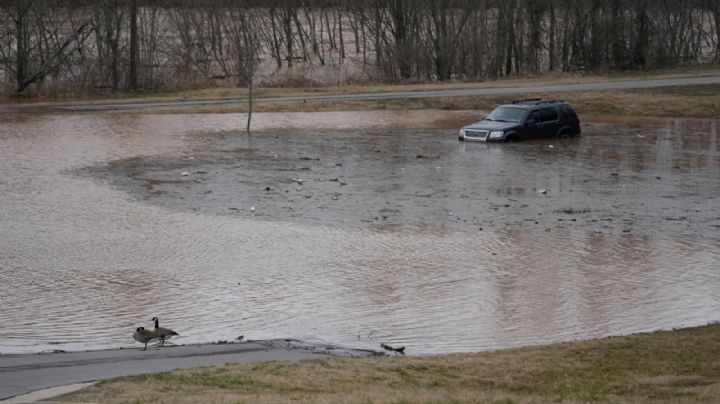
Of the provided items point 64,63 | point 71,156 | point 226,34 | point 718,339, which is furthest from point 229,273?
point 226,34

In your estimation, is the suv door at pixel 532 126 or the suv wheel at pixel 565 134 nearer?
the suv door at pixel 532 126

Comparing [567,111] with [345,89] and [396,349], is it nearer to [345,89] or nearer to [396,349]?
[345,89]

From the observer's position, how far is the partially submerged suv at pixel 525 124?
129 ft

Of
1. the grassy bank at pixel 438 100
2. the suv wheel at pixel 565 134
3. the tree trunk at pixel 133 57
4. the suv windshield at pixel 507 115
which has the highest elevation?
the tree trunk at pixel 133 57

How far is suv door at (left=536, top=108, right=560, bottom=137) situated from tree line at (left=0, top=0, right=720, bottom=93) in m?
21.9

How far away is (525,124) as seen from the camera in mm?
39844

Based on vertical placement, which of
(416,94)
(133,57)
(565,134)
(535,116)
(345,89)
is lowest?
(565,134)

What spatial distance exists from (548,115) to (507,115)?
4.80 feet

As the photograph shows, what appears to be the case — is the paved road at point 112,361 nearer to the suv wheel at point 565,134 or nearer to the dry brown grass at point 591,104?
the suv wheel at point 565,134

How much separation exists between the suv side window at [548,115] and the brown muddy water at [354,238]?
157 centimetres

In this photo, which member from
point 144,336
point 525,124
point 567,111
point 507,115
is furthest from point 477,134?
point 144,336

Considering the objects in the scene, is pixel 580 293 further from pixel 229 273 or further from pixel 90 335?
pixel 90 335

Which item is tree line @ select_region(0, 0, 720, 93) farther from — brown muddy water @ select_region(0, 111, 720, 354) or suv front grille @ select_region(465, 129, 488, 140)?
suv front grille @ select_region(465, 129, 488, 140)

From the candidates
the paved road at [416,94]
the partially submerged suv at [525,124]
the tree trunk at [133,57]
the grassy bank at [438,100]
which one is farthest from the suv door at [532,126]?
the tree trunk at [133,57]
